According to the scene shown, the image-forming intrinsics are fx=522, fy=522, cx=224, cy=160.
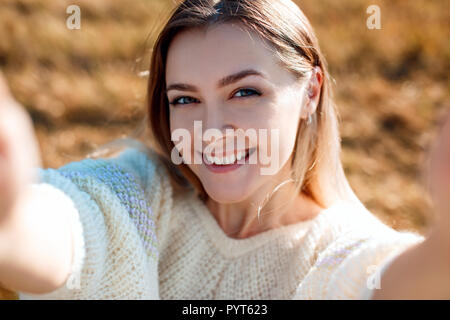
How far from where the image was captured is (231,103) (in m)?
1.28

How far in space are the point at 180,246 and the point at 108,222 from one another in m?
0.32

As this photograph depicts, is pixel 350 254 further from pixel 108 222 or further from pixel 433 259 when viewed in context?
pixel 108 222

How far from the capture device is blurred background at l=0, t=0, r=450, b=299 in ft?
9.11

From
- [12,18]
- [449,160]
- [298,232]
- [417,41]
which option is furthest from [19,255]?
[417,41]

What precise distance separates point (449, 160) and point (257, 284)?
0.76 metres

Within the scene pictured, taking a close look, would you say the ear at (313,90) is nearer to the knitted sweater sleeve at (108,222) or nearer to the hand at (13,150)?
the knitted sweater sleeve at (108,222)

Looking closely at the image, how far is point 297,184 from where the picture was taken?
1.45m

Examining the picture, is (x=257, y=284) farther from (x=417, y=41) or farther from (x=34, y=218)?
(x=417, y=41)

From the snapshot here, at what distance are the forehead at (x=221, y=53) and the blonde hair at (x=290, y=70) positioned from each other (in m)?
0.02

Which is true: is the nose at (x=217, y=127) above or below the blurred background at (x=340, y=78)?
below

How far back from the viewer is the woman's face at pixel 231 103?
4.12 ft

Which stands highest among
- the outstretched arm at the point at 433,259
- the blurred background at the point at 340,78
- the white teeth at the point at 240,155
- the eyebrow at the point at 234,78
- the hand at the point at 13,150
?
the blurred background at the point at 340,78

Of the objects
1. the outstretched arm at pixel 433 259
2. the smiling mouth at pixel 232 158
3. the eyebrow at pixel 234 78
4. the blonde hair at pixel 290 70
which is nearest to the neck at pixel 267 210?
the blonde hair at pixel 290 70

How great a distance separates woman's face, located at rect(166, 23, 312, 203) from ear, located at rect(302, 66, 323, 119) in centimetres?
6
